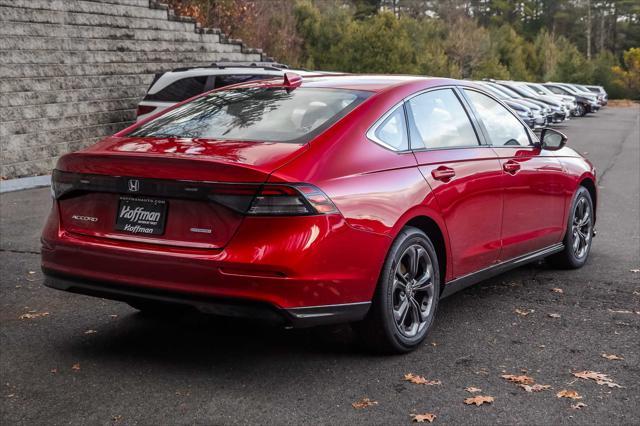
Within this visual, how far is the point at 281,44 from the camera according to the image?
143ft

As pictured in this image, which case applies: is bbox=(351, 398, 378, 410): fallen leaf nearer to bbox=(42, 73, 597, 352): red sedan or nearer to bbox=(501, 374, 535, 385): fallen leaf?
bbox=(42, 73, 597, 352): red sedan

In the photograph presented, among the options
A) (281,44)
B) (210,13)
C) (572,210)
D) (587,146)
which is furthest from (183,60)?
(281,44)

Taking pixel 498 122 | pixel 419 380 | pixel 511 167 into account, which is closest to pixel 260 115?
pixel 419 380

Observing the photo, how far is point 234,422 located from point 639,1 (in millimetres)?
120825

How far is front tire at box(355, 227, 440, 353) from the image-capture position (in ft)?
16.3

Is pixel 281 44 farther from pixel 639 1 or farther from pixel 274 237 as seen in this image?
pixel 639 1

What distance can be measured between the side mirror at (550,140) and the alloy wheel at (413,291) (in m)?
2.08

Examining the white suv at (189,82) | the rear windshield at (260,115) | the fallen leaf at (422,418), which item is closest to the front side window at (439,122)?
the rear windshield at (260,115)

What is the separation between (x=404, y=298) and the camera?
520 cm

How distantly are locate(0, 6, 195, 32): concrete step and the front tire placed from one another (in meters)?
12.5

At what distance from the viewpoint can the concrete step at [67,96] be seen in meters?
15.4

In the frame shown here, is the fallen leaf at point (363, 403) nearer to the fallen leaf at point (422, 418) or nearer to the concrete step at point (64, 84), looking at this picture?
the fallen leaf at point (422, 418)

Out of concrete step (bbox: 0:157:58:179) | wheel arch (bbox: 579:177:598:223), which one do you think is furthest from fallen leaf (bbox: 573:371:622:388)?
concrete step (bbox: 0:157:58:179)

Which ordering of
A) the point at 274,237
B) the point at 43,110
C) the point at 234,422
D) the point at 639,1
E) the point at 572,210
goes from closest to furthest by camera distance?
the point at 234,422, the point at 274,237, the point at 572,210, the point at 43,110, the point at 639,1
